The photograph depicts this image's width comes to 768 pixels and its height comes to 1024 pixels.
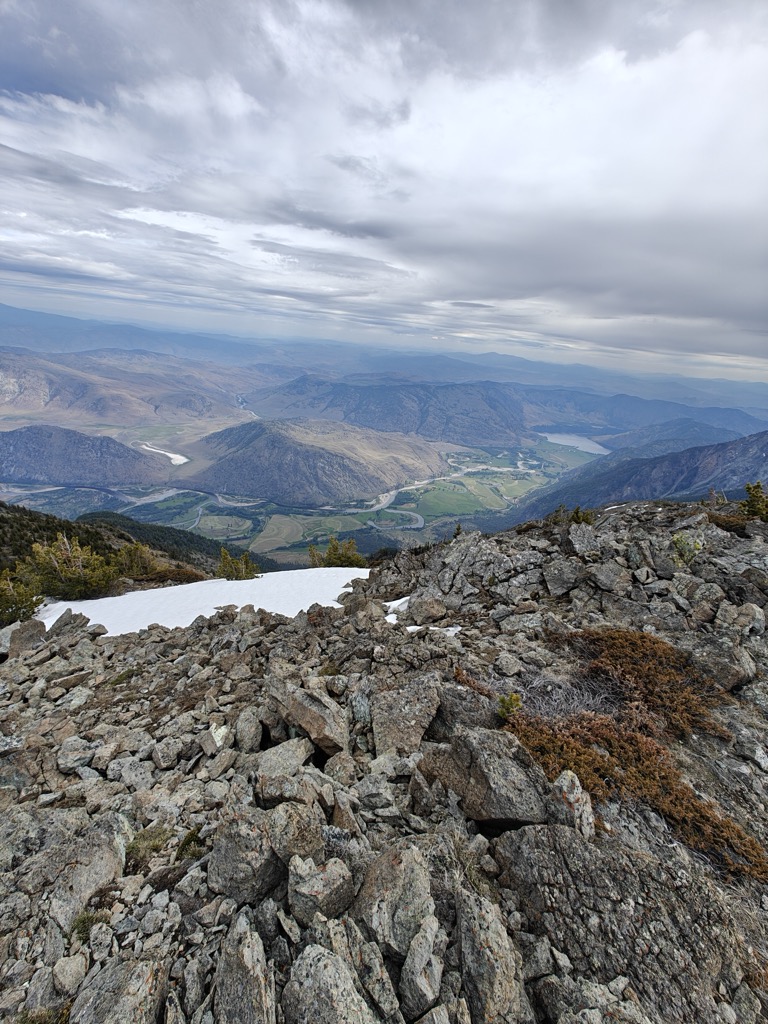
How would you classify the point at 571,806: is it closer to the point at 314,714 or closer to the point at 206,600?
the point at 314,714

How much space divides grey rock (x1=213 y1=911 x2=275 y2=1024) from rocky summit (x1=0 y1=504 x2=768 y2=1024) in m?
0.03

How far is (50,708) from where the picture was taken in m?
15.6

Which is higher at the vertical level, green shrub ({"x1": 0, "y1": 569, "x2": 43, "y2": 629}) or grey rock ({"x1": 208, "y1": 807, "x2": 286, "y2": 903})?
grey rock ({"x1": 208, "y1": 807, "x2": 286, "y2": 903})

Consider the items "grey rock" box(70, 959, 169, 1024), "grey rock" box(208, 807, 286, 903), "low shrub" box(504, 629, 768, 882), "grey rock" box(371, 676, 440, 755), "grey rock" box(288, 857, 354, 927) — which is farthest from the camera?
"grey rock" box(371, 676, 440, 755)

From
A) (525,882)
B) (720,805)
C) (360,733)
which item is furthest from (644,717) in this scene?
(360,733)

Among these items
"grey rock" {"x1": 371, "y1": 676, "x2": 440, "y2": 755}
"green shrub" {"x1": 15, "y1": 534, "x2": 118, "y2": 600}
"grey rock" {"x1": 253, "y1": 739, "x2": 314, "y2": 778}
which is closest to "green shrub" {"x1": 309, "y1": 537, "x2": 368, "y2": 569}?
"green shrub" {"x1": 15, "y1": 534, "x2": 118, "y2": 600}

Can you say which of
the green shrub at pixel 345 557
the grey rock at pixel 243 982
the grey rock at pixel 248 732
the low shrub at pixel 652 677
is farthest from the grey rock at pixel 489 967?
the green shrub at pixel 345 557

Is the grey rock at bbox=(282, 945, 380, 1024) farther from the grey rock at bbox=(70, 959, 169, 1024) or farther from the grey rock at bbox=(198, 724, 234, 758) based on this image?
the grey rock at bbox=(198, 724, 234, 758)

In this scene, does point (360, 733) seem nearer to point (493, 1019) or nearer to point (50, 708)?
point (493, 1019)

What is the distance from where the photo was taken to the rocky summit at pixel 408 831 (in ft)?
18.0

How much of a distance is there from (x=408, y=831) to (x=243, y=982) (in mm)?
3525

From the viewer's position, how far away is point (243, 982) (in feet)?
17.3

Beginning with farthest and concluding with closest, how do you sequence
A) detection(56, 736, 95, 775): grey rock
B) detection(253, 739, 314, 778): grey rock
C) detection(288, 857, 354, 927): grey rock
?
detection(56, 736, 95, 775): grey rock, detection(253, 739, 314, 778): grey rock, detection(288, 857, 354, 927): grey rock

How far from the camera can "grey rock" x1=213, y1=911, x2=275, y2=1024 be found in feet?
16.6
